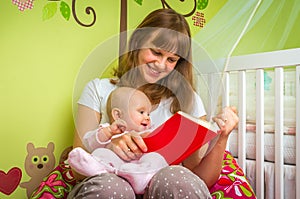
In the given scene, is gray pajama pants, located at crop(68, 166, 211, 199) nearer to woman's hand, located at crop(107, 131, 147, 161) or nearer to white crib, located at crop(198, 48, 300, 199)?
woman's hand, located at crop(107, 131, 147, 161)

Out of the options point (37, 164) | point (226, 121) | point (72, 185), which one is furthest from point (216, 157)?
point (37, 164)

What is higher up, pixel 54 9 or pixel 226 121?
pixel 54 9

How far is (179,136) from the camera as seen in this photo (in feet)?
2.92

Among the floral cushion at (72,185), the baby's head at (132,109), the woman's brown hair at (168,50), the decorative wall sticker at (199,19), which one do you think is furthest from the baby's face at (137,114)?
the decorative wall sticker at (199,19)

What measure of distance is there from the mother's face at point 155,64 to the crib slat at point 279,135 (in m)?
0.44

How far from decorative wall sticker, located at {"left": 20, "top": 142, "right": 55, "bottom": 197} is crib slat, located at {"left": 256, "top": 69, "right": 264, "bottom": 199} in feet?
2.54

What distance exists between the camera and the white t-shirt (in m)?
1.14

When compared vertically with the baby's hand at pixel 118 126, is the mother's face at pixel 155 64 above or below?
above

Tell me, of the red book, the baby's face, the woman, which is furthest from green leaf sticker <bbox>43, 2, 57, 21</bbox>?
the red book

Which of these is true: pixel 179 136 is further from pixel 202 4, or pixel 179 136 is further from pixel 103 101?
pixel 202 4

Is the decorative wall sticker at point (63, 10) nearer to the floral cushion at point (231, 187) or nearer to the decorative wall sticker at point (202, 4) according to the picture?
the decorative wall sticker at point (202, 4)

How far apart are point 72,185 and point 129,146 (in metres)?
0.37

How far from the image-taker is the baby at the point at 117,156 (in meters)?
0.87

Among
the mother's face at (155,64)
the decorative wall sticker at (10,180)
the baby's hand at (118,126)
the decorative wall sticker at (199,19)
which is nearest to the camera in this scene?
the baby's hand at (118,126)
